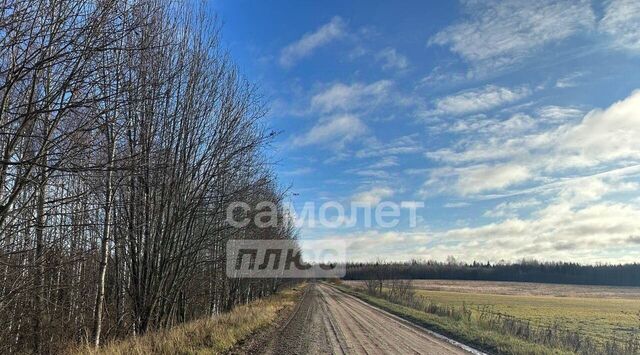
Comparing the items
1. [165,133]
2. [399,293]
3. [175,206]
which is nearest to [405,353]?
[175,206]

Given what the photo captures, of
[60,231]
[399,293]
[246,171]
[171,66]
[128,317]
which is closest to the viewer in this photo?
[60,231]

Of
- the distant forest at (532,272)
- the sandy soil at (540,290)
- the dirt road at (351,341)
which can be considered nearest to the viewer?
the dirt road at (351,341)

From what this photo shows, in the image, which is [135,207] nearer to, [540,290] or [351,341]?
[351,341]

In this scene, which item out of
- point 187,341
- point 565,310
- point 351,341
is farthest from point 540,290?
point 187,341

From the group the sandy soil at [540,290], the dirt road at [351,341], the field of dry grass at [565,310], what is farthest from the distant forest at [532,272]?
the dirt road at [351,341]

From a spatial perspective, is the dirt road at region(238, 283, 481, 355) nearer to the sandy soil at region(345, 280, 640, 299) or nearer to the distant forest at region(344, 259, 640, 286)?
the sandy soil at region(345, 280, 640, 299)

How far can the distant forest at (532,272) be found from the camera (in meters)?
150

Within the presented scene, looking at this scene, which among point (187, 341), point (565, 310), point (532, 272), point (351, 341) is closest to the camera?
point (187, 341)

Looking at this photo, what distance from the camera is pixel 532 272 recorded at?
163 meters

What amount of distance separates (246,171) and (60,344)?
33.8 ft

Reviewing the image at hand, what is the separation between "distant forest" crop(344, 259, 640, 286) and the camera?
149625mm

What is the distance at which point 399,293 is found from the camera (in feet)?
149

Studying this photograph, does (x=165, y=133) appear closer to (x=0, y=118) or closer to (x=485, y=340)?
(x=0, y=118)

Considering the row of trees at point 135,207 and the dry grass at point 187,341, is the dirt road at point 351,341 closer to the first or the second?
the dry grass at point 187,341
